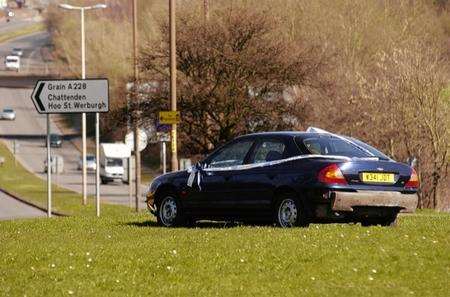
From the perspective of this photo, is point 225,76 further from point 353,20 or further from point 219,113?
point 353,20

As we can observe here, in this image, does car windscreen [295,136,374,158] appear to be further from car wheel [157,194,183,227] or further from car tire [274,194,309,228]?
car wheel [157,194,183,227]

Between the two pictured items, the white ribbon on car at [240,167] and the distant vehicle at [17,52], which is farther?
the distant vehicle at [17,52]

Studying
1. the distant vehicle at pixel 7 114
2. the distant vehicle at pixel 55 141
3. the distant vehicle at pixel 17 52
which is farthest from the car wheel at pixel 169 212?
the distant vehicle at pixel 17 52

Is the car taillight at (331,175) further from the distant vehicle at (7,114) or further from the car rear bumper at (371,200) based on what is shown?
the distant vehicle at (7,114)

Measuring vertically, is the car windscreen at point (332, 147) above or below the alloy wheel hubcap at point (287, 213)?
above

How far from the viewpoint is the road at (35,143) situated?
250 feet

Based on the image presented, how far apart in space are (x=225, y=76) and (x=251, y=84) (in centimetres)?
113

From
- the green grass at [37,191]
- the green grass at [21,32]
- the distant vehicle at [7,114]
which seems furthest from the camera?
the green grass at [21,32]

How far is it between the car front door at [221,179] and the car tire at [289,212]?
0.88 meters

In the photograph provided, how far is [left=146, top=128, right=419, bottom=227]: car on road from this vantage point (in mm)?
15578

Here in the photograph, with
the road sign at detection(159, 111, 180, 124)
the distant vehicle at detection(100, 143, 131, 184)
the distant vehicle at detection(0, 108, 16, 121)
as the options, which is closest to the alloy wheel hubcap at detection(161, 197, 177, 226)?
the road sign at detection(159, 111, 180, 124)

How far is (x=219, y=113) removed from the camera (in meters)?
45.2

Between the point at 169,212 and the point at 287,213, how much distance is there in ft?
8.21

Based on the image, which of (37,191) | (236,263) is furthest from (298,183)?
(37,191)
